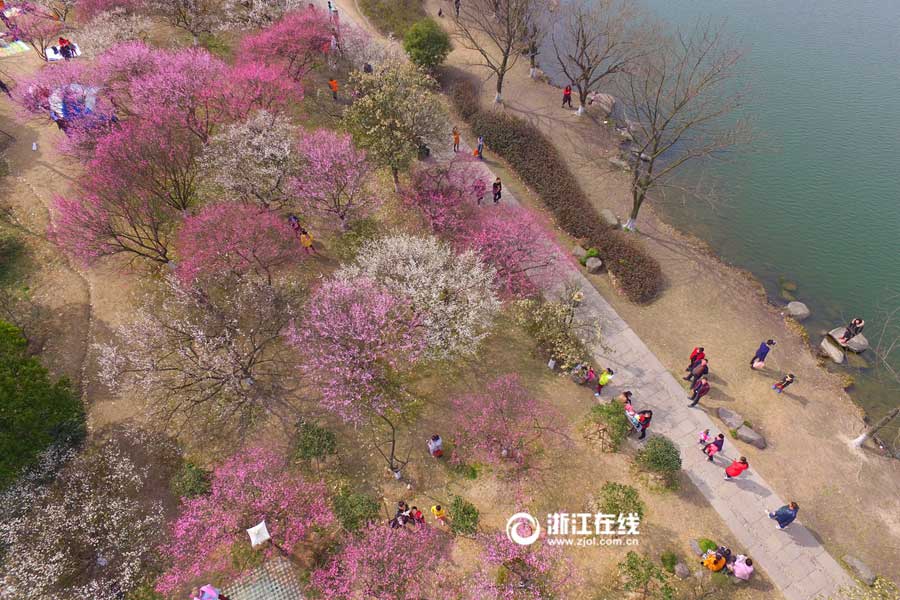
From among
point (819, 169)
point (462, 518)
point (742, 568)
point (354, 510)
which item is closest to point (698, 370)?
point (742, 568)

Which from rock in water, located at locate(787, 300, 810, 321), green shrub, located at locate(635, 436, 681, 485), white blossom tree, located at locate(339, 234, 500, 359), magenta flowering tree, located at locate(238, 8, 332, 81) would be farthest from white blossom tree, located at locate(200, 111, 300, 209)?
rock in water, located at locate(787, 300, 810, 321)

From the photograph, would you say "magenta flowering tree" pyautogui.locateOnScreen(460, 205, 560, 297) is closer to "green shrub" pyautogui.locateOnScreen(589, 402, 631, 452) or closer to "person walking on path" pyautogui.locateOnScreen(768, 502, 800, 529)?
"green shrub" pyautogui.locateOnScreen(589, 402, 631, 452)

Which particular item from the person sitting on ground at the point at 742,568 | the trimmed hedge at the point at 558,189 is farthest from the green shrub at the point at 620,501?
the trimmed hedge at the point at 558,189

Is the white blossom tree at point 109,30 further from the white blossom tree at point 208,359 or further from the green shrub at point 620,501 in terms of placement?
the green shrub at point 620,501

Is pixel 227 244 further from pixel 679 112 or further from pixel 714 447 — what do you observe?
pixel 679 112

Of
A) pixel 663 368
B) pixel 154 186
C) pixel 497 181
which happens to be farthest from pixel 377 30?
pixel 663 368

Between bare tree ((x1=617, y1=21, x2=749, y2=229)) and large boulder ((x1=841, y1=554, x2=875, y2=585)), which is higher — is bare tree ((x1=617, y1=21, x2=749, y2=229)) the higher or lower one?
the higher one
